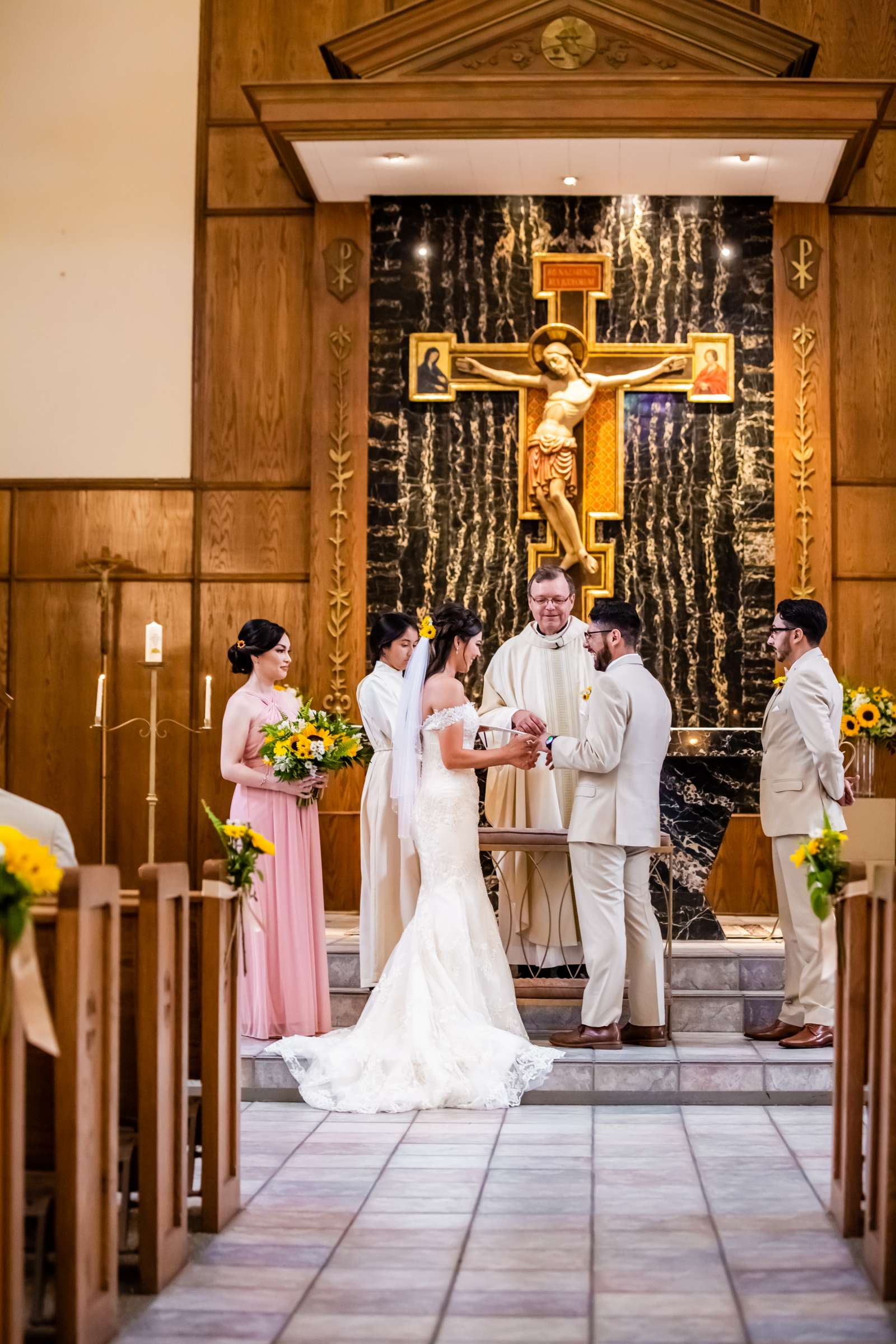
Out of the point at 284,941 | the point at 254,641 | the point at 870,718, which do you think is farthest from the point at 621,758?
the point at 870,718

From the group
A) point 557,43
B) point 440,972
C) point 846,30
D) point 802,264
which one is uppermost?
point 846,30

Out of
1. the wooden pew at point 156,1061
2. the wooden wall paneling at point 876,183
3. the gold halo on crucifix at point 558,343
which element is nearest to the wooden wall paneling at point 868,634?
the gold halo on crucifix at point 558,343

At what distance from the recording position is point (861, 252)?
992 cm

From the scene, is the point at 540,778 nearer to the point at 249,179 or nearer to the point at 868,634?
the point at 868,634

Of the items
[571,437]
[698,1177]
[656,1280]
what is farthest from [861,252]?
[656,1280]

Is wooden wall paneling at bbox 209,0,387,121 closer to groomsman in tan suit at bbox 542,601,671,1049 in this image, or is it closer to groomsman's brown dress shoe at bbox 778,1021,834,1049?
groomsman in tan suit at bbox 542,601,671,1049

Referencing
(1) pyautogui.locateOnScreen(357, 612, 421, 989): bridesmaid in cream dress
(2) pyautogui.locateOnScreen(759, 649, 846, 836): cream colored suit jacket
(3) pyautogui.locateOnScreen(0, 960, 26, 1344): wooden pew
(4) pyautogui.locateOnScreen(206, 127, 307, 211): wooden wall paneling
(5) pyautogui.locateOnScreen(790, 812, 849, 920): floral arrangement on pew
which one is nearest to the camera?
(3) pyautogui.locateOnScreen(0, 960, 26, 1344): wooden pew

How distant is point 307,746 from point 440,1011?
1338mm

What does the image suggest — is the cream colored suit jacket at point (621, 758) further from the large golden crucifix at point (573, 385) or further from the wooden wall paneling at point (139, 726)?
the wooden wall paneling at point (139, 726)

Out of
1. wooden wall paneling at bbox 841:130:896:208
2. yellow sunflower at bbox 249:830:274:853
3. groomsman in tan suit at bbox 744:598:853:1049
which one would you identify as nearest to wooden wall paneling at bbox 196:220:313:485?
wooden wall paneling at bbox 841:130:896:208

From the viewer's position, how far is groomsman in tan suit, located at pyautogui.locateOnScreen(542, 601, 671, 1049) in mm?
6117

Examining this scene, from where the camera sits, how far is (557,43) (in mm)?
9148

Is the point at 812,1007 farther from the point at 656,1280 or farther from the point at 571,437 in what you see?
the point at 571,437

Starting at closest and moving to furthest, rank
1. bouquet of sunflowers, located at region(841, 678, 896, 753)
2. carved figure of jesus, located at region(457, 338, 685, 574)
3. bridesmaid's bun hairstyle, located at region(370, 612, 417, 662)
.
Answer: bridesmaid's bun hairstyle, located at region(370, 612, 417, 662), bouquet of sunflowers, located at region(841, 678, 896, 753), carved figure of jesus, located at region(457, 338, 685, 574)
